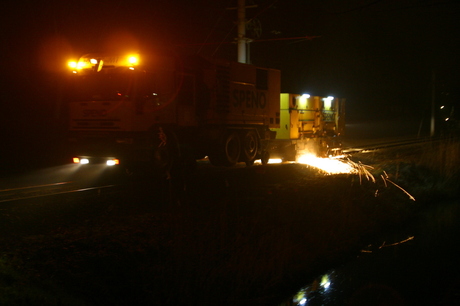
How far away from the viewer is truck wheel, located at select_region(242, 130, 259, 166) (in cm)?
1788

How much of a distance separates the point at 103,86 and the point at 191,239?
7.79 metres

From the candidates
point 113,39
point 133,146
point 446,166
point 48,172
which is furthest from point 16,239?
point 113,39

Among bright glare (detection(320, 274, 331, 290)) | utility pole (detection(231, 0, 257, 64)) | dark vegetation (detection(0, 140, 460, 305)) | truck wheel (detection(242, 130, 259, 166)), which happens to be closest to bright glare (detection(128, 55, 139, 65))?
dark vegetation (detection(0, 140, 460, 305))

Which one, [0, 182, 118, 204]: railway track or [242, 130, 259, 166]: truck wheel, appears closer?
[0, 182, 118, 204]: railway track

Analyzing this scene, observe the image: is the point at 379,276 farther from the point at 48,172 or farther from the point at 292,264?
the point at 48,172

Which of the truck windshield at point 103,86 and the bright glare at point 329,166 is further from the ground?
the truck windshield at point 103,86

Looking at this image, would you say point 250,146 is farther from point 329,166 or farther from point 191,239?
point 191,239

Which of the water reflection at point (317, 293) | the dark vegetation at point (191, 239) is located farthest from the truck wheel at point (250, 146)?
the water reflection at point (317, 293)

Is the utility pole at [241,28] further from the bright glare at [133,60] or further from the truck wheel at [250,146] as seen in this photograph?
the bright glare at [133,60]

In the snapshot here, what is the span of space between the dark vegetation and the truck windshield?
259 centimetres

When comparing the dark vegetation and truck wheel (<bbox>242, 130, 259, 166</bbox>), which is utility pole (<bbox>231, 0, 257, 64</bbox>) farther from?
the dark vegetation

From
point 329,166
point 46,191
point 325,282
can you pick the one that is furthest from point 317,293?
point 329,166

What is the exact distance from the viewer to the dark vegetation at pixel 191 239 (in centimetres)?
590

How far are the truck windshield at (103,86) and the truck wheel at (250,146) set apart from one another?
554cm
